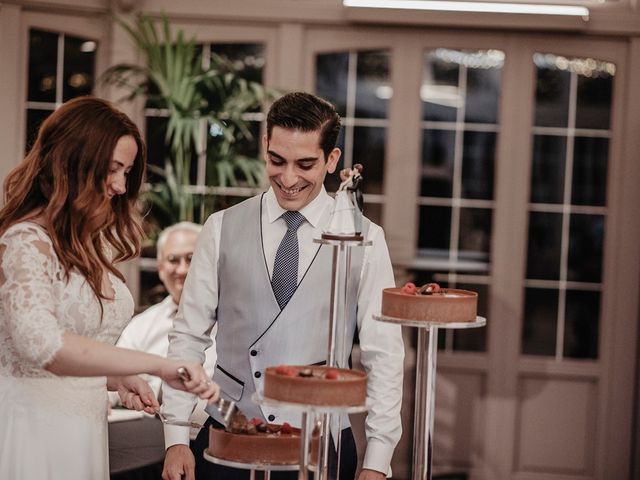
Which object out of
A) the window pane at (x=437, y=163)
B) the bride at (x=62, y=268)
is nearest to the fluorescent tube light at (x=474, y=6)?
the window pane at (x=437, y=163)

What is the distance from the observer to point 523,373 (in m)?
5.58

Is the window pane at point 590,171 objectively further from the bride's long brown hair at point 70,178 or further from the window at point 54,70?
the bride's long brown hair at point 70,178

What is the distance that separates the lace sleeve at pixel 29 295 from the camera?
1957 mm

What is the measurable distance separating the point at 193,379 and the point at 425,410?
0.50 metres

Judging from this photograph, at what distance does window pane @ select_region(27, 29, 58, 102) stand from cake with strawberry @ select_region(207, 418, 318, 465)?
3845mm

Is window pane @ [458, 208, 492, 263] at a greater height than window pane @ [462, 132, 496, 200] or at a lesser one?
lesser

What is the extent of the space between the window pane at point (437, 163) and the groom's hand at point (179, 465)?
11.3ft

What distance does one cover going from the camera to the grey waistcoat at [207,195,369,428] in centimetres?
241

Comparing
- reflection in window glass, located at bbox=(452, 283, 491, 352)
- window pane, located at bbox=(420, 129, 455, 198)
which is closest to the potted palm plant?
window pane, located at bbox=(420, 129, 455, 198)

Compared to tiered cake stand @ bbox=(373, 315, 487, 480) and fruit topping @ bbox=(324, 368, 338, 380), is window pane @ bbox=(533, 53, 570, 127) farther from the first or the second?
fruit topping @ bbox=(324, 368, 338, 380)

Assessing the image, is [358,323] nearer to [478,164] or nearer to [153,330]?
[153,330]

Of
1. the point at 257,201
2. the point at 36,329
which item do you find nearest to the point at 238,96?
the point at 257,201

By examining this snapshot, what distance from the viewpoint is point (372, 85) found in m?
5.62

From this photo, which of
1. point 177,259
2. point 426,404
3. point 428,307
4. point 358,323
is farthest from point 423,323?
point 177,259
